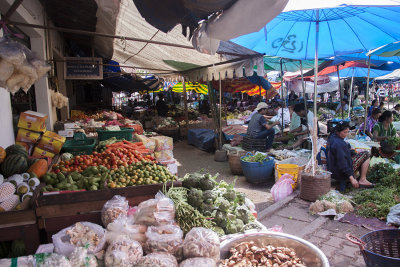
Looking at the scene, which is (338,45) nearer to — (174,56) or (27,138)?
(174,56)

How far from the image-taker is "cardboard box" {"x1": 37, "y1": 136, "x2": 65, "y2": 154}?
482 centimetres

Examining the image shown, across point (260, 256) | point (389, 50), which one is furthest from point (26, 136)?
point (389, 50)

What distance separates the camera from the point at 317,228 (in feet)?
13.9

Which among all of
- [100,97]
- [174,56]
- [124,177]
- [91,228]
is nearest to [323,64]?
[174,56]

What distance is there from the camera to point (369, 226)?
4164 millimetres

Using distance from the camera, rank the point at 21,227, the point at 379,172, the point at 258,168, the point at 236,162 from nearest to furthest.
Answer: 1. the point at 21,227
2. the point at 379,172
3. the point at 258,168
4. the point at 236,162

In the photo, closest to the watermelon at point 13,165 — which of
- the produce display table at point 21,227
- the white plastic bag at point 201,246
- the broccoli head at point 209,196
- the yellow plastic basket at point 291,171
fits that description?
the produce display table at point 21,227

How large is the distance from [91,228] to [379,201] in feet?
14.8

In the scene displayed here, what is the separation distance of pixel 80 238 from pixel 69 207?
704mm

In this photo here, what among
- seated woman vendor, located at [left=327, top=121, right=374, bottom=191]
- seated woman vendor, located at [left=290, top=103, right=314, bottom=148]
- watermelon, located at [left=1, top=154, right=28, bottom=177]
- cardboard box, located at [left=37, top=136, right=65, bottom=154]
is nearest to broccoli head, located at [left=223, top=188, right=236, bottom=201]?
watermelon, located at [left=1, top=154, right=28, bottom=177]

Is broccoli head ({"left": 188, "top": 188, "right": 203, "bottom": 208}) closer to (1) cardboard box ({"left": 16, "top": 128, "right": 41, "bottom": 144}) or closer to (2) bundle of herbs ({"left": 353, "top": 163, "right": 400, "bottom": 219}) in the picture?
(2) bundle of herbs ({"left": 353, "top": 163, "right": 400, "bottom": 219})

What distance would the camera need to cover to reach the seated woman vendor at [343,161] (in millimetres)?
5331

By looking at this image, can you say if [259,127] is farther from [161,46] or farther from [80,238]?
[80,238]

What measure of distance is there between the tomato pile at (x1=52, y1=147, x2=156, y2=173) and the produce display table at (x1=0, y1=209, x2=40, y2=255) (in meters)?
1.18
